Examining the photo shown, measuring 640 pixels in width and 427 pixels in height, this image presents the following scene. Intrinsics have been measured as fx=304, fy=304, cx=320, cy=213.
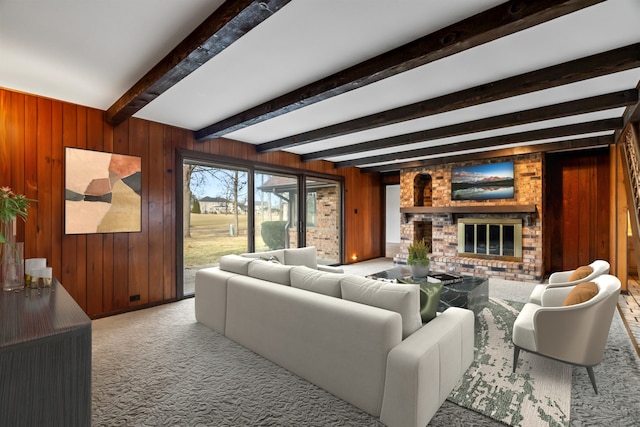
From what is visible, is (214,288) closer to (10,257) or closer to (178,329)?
(178,329)

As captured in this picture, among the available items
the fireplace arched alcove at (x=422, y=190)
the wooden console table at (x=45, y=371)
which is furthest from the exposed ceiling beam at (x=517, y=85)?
the fireplace arched alcove at (x=422, y=190)

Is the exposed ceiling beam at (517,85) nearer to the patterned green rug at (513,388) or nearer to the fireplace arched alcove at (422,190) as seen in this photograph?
the patterned green rug at (513,388)

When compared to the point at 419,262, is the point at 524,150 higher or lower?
higher

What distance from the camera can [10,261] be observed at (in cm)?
188

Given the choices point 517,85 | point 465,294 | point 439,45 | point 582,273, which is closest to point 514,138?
point 517,85

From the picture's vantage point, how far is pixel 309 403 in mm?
2053

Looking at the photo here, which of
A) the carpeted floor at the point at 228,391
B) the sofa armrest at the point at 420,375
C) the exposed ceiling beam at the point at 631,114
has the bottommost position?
the carpeted floor at the point at 228,391

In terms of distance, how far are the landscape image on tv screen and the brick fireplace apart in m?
0.10

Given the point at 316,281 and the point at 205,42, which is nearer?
the point at 205,42

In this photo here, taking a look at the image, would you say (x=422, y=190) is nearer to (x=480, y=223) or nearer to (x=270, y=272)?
(x=480, y=223)

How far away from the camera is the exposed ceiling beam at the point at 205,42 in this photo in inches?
67.9

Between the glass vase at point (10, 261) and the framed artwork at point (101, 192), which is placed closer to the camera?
the glass vase at point (10, 261)

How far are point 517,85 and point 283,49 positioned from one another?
215cm

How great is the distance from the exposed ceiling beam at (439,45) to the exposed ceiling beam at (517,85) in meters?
1.08
